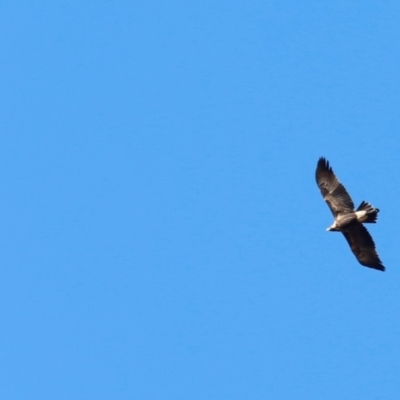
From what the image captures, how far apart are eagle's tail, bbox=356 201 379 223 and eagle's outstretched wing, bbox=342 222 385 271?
1020 mm

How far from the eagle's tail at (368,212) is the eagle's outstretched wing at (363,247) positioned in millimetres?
1020

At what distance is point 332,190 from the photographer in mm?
37312

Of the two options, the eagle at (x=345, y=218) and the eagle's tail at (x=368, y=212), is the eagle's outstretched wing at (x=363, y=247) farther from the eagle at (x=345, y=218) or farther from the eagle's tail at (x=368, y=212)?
the eagle's tail at (x=368, y=212)

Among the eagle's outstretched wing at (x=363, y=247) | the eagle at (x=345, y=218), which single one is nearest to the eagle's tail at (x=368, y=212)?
the eagle at (x=345, y=218)

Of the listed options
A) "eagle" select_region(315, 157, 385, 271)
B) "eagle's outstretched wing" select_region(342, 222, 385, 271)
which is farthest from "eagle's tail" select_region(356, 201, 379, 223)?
"eagle's outstretched wing" select_region(342, 222, 385, 271)

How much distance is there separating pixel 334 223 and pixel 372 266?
1949 mm

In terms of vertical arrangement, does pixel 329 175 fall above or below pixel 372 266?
above

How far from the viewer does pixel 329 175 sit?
37.3 meters

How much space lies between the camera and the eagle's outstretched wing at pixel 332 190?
37156 millimetres

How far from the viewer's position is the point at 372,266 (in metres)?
37.5

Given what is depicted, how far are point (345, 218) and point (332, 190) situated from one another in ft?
3.52

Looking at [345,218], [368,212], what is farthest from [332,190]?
[368,212]

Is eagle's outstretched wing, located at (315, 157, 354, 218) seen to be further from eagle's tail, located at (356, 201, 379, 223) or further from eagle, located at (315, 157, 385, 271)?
eagle's tail, located at (356, 201, 379, 223)

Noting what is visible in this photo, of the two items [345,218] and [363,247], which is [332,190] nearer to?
[345,218]
